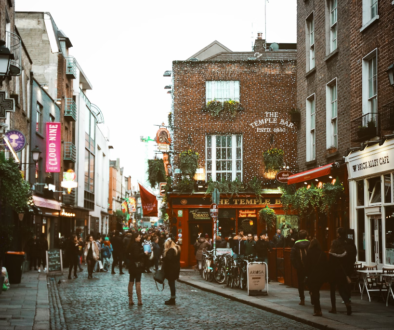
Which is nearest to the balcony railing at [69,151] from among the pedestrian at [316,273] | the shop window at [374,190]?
the shop window at [374,190]

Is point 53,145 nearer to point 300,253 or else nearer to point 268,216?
point 268,216

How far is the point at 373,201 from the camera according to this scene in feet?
55.8

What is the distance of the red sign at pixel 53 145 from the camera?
35.1m

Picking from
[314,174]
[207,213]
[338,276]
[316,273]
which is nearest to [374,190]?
[314,174]

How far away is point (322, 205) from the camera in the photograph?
19219 millimetres

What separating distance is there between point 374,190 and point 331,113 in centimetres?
433

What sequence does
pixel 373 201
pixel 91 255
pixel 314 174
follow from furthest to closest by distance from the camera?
pixel 91 255, pixel 314 174, pixel 373 201

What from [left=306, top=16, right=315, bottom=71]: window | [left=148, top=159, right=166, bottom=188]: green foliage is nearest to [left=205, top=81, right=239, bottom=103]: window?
[left=148, top=159, right=166, bottom=188]: green foliage

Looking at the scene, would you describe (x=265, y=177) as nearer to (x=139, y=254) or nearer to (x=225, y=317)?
(x=139, y=254)

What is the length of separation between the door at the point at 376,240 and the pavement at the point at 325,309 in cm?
112

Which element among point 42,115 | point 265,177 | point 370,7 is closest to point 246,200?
point 265,177

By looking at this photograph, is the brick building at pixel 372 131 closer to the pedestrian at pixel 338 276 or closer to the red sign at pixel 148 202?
the pedestrian at pixel 338 276

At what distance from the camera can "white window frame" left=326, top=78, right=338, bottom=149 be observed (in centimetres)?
2012

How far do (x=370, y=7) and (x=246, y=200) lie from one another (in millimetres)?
17284
